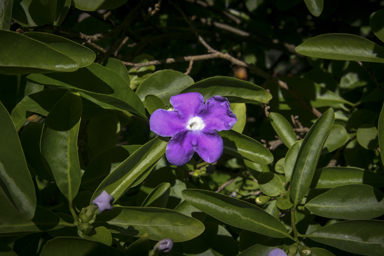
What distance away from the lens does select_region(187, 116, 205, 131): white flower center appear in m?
1.07

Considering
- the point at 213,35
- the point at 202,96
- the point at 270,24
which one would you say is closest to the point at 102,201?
the point at 202,96

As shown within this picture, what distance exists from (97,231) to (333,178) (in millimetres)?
946

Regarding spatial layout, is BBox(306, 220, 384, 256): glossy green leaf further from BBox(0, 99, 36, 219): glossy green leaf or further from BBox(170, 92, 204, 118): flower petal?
BBox(0, 99, 36, 219): glossy green leaf

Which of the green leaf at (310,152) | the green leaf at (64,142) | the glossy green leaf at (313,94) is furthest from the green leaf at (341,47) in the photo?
the green leaf at (64,142)

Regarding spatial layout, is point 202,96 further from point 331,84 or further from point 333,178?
point 331,84

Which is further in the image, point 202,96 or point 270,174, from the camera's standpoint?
point 270,174

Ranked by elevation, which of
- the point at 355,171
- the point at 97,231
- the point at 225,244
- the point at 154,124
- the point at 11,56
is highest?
the point at 11,56

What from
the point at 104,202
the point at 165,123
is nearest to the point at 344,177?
the point at 165,123

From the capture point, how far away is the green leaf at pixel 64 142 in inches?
40.7

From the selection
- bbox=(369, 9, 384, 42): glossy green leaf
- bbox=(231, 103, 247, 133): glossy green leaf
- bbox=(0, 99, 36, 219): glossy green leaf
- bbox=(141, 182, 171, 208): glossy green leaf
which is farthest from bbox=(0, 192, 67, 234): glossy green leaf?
bbox=(369, 9, 384, 42): glossy green leaf

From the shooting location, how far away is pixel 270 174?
1218mm

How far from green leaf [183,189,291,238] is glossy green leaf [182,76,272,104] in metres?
0.35

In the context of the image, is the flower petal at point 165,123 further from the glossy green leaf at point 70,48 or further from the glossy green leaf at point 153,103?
the glossy green leaf at point 70,48

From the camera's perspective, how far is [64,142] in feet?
3.51
